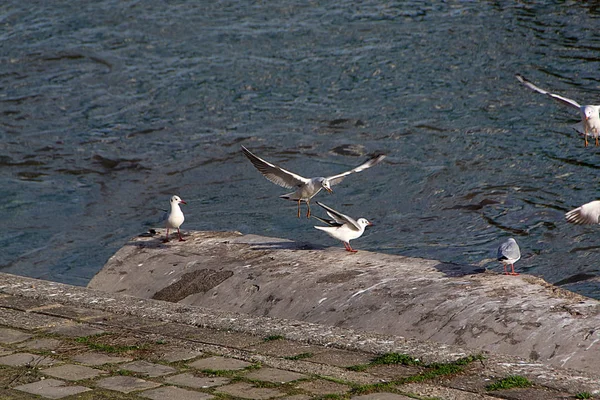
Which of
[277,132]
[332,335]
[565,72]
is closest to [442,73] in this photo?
[565,72]

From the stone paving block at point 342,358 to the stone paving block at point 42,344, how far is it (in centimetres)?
163

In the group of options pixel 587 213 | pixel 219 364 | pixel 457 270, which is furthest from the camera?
pixel 587 213

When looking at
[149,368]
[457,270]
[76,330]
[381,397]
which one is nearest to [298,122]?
[457,270]

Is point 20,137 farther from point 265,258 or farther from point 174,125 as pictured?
point 265,258

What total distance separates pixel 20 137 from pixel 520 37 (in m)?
10.9

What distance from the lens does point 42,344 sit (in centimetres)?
601

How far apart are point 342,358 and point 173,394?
1117mm

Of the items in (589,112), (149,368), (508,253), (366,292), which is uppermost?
(589,112)

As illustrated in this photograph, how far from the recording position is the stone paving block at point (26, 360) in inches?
221

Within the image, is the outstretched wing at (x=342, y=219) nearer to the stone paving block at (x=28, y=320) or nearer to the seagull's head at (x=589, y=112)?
the stone paving block at (x=28, y=320)

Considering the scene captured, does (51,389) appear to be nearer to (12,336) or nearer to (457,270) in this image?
(12,336)

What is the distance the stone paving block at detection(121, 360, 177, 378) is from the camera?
17.8ft

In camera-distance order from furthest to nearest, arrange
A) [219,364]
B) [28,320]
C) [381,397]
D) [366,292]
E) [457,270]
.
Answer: [457,270] → [366,292] → [28,320] → [219,364] → [381,397]

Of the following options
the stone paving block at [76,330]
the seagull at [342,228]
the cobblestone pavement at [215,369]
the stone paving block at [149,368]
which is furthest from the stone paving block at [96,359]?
the seagull at [342,228]
